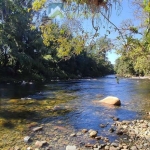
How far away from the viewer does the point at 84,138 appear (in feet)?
24.9

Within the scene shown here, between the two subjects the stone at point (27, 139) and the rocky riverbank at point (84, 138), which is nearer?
the rocky riverbank at point (84, 138)

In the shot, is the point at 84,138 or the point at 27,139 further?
the point at 84,138

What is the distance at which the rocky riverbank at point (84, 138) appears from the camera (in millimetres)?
6805

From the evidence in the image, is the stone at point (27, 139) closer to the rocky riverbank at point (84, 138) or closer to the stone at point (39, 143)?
the rocky riverbank at point (84, 138)

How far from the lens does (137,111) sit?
468 inches

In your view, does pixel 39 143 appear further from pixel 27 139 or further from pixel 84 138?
pixel 84 138

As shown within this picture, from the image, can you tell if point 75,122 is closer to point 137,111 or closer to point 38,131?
Answer: point 38,131

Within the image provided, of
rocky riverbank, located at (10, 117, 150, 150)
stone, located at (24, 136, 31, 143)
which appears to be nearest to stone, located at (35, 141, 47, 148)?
rocky riverbank, located at (10, 117, 150, 150)

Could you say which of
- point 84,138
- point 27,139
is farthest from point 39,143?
point 84,138

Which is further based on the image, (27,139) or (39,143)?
(27,139)

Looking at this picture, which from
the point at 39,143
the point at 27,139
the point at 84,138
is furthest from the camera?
the point at 84,138

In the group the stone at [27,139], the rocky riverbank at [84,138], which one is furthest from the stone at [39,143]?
the stone at [27,139]

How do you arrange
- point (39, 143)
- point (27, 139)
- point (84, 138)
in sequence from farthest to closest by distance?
point (84, 138), point (27, 139), point (39, 143)

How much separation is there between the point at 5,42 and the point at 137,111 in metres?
22.6
